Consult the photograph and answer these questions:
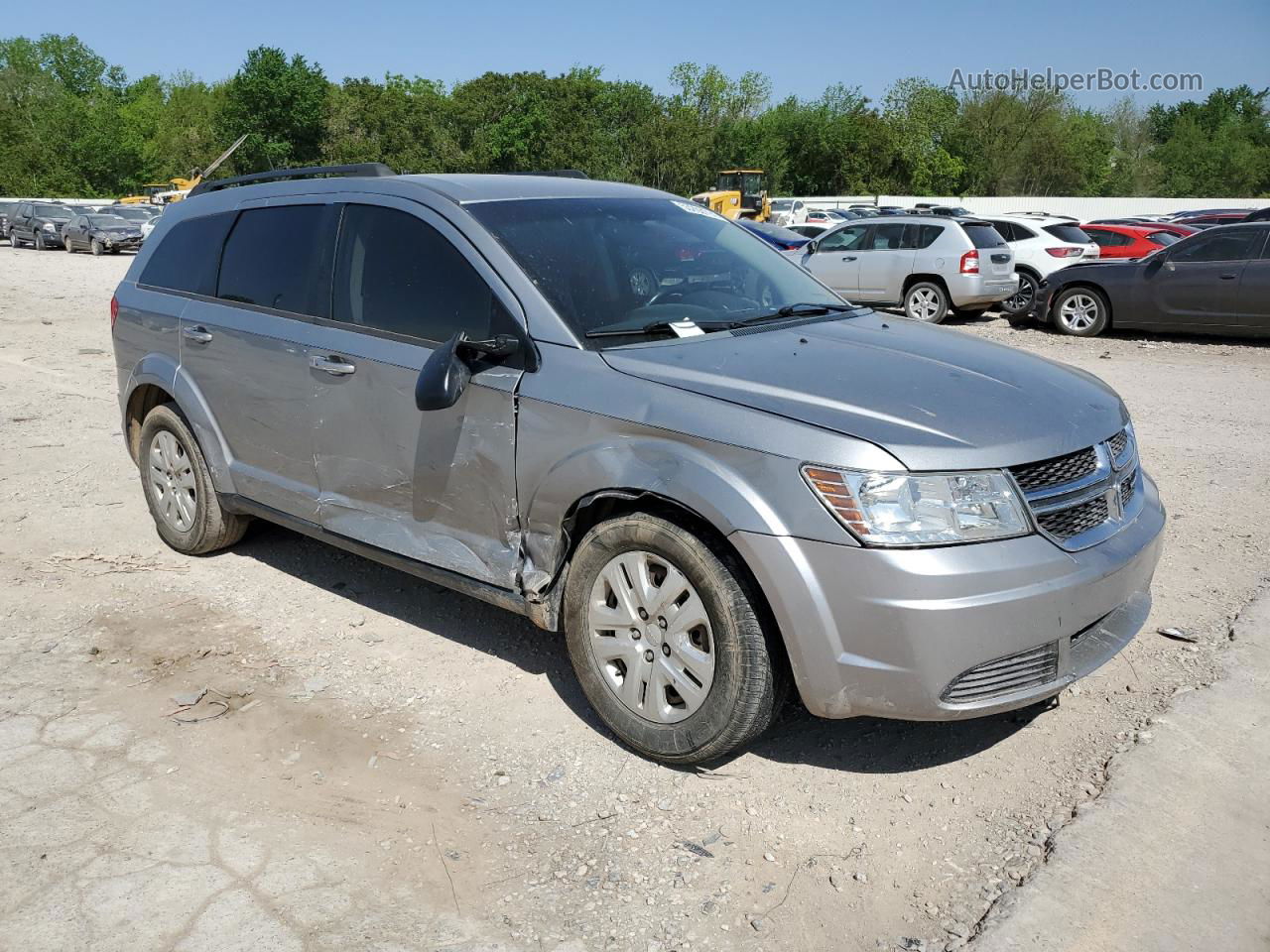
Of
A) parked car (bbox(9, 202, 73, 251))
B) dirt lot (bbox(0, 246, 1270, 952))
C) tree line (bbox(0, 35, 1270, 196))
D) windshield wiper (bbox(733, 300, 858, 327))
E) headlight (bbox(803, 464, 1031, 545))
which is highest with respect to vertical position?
tree line (bbox(0, 35, 1270, 196))

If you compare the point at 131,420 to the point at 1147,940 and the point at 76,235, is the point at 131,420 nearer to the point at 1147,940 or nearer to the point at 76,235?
the point at 1147,940

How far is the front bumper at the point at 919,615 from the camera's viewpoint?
3.03m

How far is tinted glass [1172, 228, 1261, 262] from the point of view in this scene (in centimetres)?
1371

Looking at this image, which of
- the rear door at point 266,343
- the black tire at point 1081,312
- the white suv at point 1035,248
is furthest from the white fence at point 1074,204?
the rear door at point 266,343

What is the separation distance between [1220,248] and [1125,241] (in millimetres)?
7382

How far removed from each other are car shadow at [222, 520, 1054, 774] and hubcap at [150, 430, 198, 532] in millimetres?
374

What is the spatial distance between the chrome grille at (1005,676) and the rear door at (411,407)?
158 cm

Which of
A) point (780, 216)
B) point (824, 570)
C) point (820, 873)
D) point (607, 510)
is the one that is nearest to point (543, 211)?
point (607, 510)

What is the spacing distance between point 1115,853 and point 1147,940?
1.21ft

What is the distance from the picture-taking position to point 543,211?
430 cm

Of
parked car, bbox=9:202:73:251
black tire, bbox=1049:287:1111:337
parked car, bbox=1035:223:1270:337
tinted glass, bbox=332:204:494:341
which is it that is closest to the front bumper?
tinted glass, bbox=332:204:494:341

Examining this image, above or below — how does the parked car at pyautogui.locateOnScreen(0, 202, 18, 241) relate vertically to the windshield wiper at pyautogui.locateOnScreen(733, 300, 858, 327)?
above

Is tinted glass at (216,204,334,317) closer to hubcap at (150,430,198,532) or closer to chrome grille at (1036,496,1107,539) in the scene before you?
hubcap at (150,430,198,532)

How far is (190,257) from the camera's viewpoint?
17.9ft
